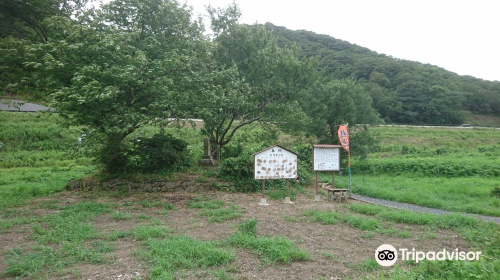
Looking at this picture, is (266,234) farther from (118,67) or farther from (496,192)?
(496,192)

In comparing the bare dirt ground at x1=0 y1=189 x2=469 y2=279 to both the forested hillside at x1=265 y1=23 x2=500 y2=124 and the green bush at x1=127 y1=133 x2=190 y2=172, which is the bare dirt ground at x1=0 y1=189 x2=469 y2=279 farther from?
the forested hillside at x1=265 y1=23 x2=500 y2=124

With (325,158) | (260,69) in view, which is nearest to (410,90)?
(260,69)

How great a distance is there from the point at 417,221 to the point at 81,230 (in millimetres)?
8420

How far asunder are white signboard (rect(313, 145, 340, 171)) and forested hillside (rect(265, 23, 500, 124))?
117ft

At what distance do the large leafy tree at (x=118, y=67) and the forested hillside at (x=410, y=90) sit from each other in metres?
35.5

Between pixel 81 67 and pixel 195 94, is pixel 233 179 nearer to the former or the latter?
pixel 195 94

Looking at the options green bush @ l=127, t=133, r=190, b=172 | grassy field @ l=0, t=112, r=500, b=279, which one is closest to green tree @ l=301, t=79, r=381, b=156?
grassy field @ l=0, t=112, r=500, b=279

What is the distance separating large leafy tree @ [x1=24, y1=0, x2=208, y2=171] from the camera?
886cm

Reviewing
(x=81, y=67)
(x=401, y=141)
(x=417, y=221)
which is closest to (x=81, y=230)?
(x=81, y=67)

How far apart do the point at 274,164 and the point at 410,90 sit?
59412 millimetres

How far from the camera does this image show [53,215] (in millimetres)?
8328

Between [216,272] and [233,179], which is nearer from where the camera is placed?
[216,272]

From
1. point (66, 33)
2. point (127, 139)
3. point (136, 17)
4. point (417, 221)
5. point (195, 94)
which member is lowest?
point (417, 221)

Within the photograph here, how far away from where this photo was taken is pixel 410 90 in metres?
59.9
